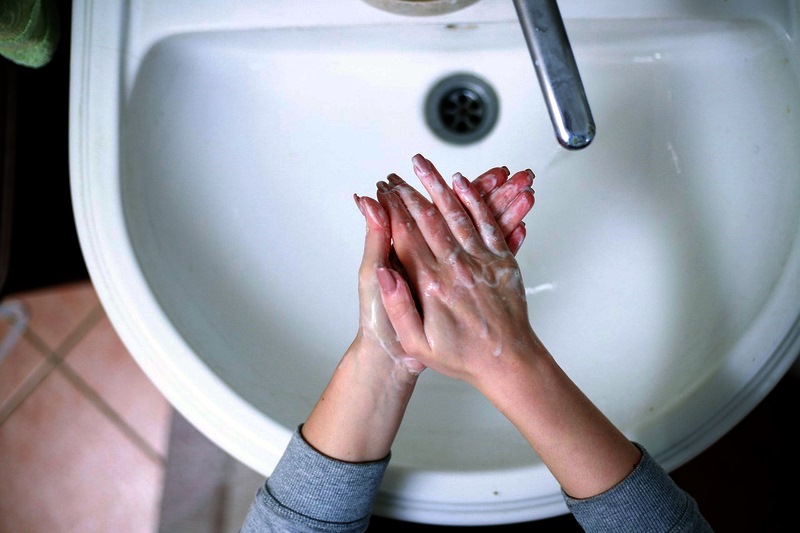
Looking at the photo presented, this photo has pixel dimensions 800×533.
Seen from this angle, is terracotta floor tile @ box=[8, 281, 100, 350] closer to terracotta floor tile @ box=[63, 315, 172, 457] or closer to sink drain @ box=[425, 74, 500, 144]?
terracotta floor tile @ box=[63, 315, 172, 457]

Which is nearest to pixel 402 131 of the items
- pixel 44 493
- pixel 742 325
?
pixel 742 325

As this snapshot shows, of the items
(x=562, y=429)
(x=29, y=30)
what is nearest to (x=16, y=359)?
(x=29, y=30)

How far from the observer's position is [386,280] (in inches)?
16.4

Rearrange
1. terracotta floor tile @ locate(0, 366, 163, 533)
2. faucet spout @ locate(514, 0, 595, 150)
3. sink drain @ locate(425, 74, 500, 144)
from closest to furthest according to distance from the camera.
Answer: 1. faucet spout @ locate(514, 0, 595, 150)
2. sink drain @ locate(425, 74, 500, 144)
3. terracotta floor tile @ locate(0, 366, 163, 533)

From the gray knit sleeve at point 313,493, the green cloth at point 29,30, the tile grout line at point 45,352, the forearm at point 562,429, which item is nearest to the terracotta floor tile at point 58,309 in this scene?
the tile grout line at point 45,352

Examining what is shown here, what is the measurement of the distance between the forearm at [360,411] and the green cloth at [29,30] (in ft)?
1.14

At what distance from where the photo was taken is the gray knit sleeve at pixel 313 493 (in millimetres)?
447

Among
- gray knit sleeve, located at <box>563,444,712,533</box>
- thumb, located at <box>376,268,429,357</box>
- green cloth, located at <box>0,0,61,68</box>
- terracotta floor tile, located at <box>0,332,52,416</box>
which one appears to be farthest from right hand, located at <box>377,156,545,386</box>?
terracotta floor tile, located at <box>0,332,52,416</box>

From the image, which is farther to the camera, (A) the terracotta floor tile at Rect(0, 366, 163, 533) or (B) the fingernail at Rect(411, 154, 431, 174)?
(A) the terracotta floor tile at Rect(0, 366, 163, 533)

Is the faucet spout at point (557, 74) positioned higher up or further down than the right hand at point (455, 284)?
higher up

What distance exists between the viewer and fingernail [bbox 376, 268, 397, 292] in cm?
42

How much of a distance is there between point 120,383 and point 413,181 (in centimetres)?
62

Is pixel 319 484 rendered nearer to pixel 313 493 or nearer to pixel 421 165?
pixel 313 493

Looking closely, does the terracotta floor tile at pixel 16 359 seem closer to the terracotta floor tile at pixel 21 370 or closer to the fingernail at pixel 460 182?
the terracotta floor tile at pixel 21 370
